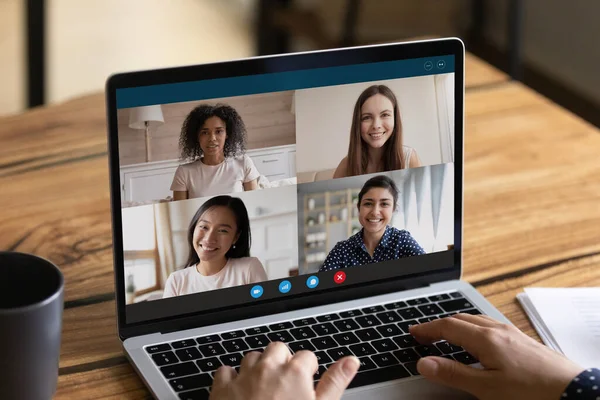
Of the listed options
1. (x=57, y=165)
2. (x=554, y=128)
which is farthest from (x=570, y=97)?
(x=57, y=165)

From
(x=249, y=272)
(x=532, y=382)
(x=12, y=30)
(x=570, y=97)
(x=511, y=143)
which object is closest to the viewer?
(x=532, y=382)

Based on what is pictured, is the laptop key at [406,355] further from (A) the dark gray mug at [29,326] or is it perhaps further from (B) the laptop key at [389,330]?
(A) the dark gray mug at [29,326]

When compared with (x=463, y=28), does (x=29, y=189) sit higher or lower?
lower

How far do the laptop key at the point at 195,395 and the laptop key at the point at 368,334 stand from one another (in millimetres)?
183

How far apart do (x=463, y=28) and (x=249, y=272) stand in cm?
284

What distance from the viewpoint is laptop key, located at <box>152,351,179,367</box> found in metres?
0.91

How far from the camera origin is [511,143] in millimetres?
1439

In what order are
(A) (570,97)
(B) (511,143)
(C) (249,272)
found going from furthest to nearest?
(A) (570,97) → (B) (511,143) → (C) (249,272)

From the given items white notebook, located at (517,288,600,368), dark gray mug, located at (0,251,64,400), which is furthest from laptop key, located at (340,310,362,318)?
dark gray mug, located at (0,251,64,400)

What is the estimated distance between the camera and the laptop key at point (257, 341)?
0.94 meters

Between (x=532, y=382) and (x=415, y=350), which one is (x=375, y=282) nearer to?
(x=415, y=350)

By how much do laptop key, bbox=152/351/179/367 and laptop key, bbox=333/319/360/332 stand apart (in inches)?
7.0

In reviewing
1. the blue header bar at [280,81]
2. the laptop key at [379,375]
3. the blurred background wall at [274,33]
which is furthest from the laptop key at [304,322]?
the blurred background wall at [274,33]

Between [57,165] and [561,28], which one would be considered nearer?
[57,165]
